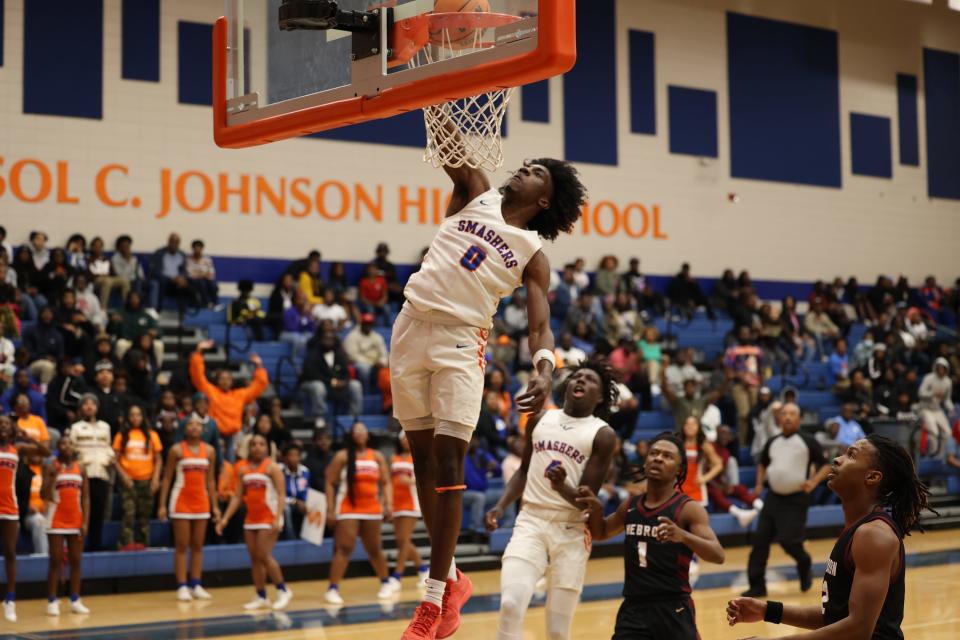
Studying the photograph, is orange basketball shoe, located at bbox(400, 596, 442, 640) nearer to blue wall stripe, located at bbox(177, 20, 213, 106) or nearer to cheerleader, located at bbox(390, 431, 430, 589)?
cheerleader, located at bbox(390, 431, 430, 589)

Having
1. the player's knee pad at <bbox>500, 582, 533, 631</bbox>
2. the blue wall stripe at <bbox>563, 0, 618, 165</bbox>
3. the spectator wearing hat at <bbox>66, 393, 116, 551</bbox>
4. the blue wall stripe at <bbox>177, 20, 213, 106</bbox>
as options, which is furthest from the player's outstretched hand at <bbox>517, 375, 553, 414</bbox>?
the blue wall stripe at <bbox>563, 0, 618, 165</bbox>

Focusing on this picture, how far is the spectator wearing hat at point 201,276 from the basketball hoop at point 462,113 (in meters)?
12.5

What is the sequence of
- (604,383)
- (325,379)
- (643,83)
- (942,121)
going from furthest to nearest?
1. (942,121)
2. (643,83)
3. (325,379)
4. (604,383)

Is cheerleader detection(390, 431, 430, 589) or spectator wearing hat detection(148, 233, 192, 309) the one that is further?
spectator wearing hat detection(148, 233, 192, 309)

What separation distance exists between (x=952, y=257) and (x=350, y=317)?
14.7 meters

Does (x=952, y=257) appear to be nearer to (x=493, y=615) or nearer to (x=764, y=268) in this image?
(x=764, y=268)

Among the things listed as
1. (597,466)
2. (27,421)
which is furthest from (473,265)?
(27,421)

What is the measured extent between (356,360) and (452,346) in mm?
11872

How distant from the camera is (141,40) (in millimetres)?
18125

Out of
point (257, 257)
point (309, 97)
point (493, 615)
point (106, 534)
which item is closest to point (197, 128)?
point (257, 257)

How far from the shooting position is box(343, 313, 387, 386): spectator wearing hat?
16.6 m

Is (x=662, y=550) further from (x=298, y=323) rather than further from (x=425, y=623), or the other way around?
(x=298, y=323)

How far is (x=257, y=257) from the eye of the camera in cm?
1873

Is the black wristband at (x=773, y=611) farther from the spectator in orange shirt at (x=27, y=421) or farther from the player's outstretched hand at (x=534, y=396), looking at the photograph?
the spectator in orange shirt at (x=27, y=421)
